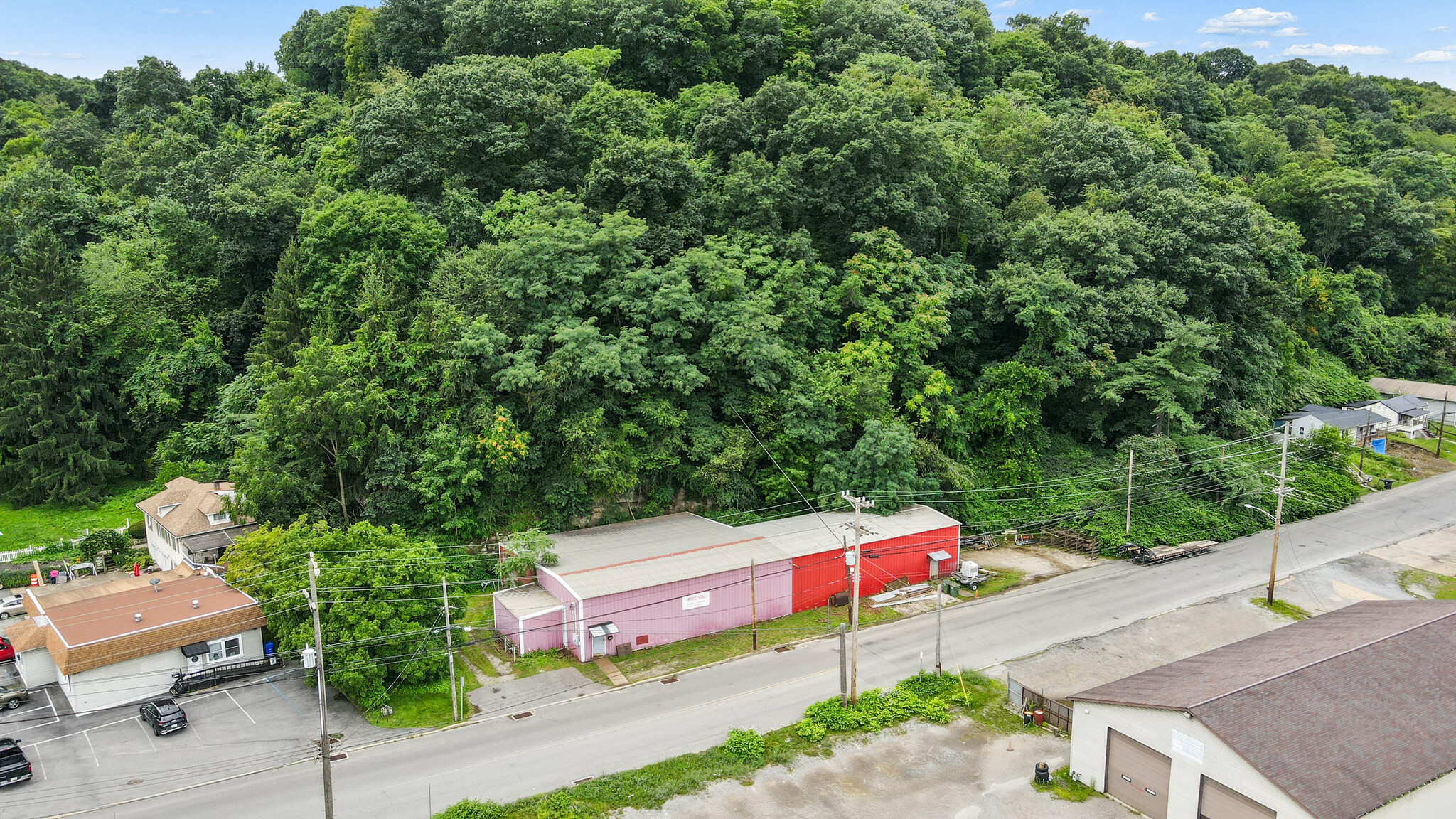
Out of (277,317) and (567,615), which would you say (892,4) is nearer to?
(277,317)

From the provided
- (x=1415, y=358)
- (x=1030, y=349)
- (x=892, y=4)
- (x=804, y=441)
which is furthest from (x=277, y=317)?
(x=1415, y=358)

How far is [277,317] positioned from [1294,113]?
7730 cm

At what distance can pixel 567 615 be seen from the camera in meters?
27.5

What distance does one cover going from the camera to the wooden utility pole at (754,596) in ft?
92.2

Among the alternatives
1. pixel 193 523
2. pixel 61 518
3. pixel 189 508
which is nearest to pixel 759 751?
pixel 193 523

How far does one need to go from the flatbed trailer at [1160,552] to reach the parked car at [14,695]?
36.6 meters

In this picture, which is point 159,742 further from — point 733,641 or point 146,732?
point 733,641

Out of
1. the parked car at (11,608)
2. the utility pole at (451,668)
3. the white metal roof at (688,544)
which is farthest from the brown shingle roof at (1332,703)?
the parked car at (11,608)

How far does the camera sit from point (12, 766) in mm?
21141

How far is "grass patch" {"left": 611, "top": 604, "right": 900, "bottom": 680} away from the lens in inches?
1069

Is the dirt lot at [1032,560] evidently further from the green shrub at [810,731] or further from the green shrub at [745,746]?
the green shrub at [745,746]

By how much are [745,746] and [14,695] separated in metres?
20.3

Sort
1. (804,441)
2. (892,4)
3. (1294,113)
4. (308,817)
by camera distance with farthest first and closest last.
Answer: (1294,113) < (892,4) < (804,441) < (308,817)

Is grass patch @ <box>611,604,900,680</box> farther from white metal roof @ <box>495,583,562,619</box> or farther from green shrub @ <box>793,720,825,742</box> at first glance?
green shrub @ <box>793,720,825,742</box>
